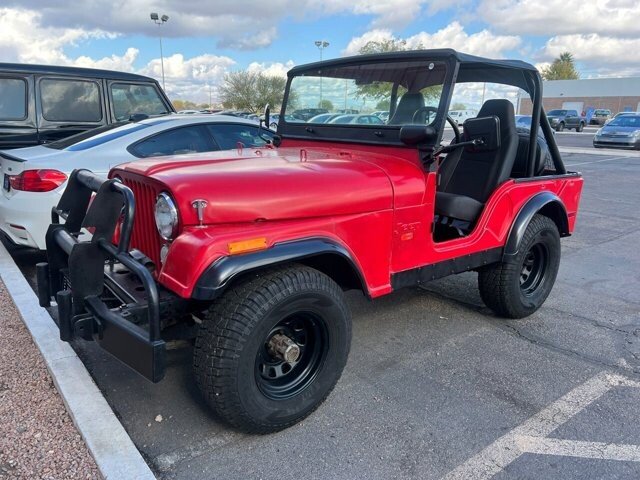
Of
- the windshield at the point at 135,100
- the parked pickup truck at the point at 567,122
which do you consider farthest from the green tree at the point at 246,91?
the windshield at the point at 135,100

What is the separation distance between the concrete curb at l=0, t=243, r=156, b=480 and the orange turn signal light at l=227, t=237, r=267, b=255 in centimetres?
103

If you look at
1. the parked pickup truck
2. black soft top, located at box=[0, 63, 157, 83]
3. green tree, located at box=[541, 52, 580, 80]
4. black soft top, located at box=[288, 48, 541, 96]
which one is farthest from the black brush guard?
green tree, located at box=[541, 52, 580, 80]

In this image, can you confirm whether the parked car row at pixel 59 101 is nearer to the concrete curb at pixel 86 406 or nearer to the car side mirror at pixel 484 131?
the concrete curb at pixel 86 406

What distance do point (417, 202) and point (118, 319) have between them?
176cm

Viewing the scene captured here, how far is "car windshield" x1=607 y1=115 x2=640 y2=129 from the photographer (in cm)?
2095

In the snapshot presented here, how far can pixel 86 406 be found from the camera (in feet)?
8.43

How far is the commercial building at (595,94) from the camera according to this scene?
52.7 meters

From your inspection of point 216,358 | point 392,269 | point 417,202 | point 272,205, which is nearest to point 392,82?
point 417,202

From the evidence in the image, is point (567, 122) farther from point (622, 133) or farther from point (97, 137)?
point (97, 137)

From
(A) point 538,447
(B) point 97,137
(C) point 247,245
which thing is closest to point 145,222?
(C) point 247,245

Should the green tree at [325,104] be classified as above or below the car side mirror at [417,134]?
above

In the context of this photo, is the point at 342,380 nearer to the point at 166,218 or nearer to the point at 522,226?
the point at 166,218

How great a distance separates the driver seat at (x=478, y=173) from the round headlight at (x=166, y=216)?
2098 mm

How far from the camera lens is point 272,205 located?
2402 millimetres
